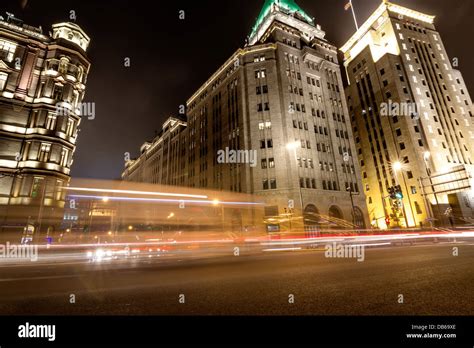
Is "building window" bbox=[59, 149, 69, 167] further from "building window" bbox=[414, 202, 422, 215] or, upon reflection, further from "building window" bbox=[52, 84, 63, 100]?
"building window" bbox=[414, 202, 422, 215]

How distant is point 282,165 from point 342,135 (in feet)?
54.1

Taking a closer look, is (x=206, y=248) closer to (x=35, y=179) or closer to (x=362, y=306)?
(x=362, y=306)

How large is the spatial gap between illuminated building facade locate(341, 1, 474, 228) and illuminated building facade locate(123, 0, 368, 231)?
14.3m

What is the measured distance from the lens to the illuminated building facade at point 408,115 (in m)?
50.0

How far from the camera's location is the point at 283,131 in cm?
3991

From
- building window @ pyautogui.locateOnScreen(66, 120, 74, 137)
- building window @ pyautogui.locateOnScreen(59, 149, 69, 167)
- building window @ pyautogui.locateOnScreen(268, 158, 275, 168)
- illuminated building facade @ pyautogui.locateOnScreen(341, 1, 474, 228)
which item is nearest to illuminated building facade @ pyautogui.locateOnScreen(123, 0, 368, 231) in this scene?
building window @ pyautogui.locateOnScreen(268, 158, 275, 168)

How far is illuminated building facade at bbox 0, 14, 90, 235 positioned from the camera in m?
26.5

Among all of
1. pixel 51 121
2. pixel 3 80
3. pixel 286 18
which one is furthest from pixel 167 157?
pixel 286 18

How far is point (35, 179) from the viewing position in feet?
88.8

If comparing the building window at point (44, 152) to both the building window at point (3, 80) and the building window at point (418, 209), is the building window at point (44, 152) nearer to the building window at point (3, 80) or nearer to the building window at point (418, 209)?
the building window at point (3, 80)

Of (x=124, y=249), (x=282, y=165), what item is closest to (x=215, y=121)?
(x=282, y=165)

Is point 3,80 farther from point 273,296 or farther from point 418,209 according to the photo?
point 418,209
